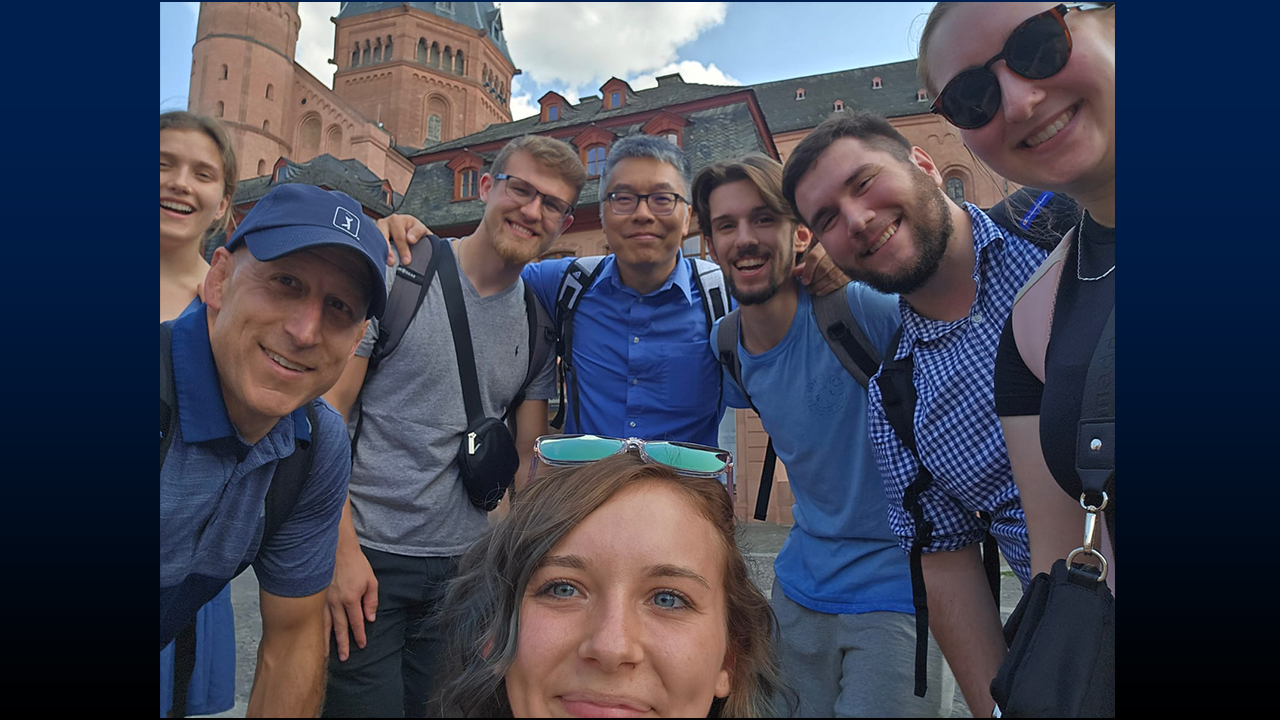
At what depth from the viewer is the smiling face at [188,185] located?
101cm

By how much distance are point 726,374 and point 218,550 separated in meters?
1.51

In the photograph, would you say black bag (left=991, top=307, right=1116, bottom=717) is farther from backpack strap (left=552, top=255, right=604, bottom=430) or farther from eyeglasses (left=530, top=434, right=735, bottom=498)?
backpack strap (left=552, top=255, right=604, bottom=430)

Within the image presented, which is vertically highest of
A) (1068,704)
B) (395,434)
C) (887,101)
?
(887,101)

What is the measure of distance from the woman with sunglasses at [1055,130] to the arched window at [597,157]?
127cm

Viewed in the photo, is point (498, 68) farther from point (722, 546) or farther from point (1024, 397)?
point (1024, 397)

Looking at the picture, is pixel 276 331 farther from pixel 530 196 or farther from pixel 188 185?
pixel 530 196

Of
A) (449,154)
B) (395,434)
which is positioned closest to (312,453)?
(395,434)

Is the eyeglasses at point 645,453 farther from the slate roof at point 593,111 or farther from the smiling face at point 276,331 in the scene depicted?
the slate roof at point 593,111

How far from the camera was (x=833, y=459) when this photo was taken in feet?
6.13

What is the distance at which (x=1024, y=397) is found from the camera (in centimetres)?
108

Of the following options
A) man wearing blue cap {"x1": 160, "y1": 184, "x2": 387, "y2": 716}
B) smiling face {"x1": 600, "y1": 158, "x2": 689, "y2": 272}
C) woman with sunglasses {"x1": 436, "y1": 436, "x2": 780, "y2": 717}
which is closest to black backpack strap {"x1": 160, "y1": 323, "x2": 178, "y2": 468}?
man wearing blue cap {"x1": 160, "y1": 184, "x2": 387, "y2": 716}

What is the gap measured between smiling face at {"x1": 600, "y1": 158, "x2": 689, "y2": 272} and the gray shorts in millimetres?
1251

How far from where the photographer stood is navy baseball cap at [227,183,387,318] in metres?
0.99

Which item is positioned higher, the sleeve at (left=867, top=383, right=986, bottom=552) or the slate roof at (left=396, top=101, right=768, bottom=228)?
the slate roof at (left=396, top=101, right=768, bottom=228)
